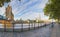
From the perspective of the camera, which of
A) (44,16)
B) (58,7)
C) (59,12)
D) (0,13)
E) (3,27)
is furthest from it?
(44,16)

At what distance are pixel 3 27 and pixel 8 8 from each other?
9.05m

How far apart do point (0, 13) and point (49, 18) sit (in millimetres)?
9000

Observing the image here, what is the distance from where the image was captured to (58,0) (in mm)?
Result: 22844

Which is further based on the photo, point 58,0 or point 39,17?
point 39,17

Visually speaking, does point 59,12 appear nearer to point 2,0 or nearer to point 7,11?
point 7,11

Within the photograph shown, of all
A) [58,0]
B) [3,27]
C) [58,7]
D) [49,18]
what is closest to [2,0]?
[3,27]

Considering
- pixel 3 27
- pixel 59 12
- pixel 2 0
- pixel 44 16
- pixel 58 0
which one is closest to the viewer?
pixel 2 0

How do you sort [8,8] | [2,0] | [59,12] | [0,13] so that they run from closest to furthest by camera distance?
1. [2,0]
2. [59,12]
3. [8,8]
4. [0,13]

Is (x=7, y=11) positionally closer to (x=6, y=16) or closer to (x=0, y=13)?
(x=6, y=16)

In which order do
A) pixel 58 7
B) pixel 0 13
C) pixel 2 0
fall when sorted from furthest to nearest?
pixel 0 13 → pixel 58 7 → pixel 2 0

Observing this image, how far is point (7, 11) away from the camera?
2831 centimetres

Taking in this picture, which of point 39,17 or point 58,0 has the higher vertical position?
point 58,0

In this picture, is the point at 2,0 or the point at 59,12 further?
the point at 59,12

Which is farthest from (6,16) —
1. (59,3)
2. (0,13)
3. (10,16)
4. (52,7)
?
(59,3)
